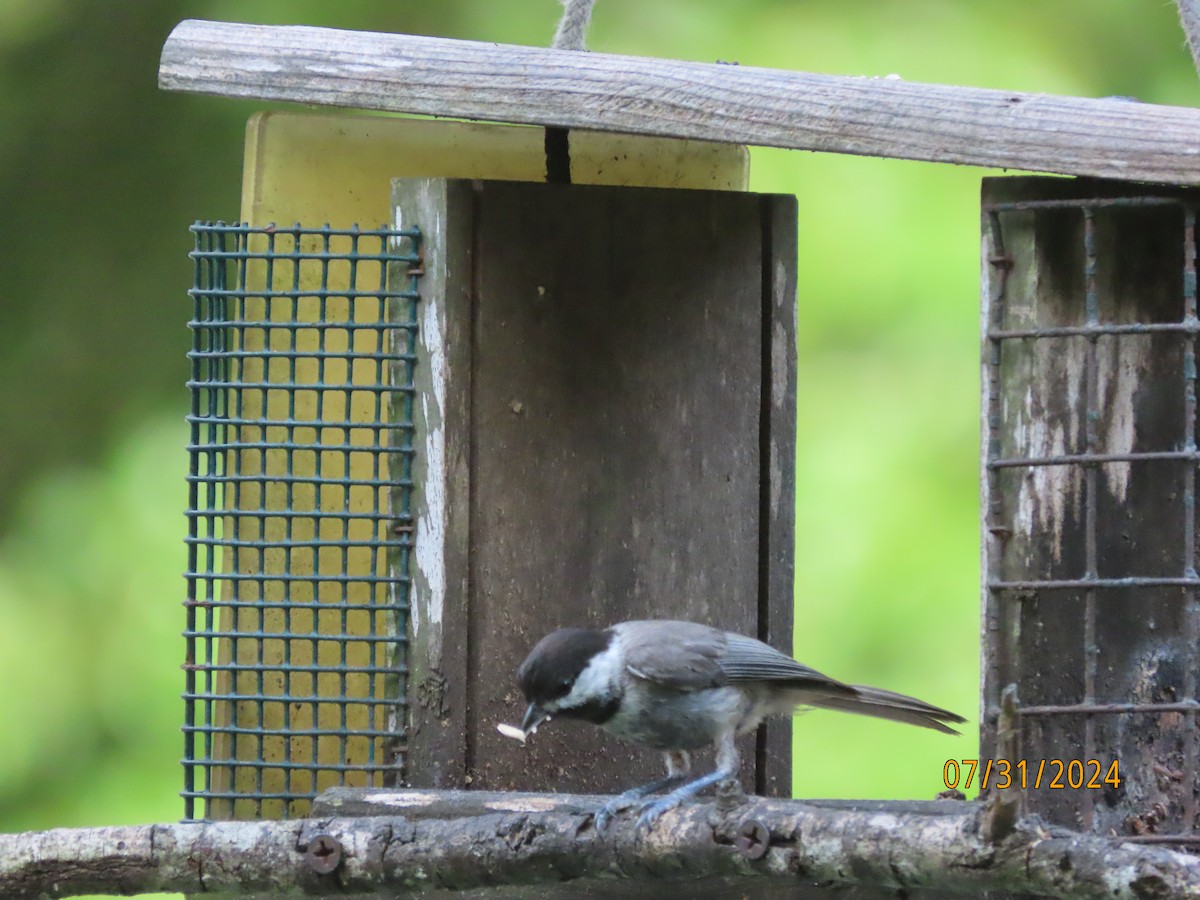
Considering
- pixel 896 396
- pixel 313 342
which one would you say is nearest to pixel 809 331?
pixel 896 396

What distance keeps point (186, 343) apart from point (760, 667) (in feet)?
8.94

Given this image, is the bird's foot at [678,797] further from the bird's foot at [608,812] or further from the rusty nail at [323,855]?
the rusty nail at [323,855]

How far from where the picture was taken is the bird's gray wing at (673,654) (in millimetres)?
3588

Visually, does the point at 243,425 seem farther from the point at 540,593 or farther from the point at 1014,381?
the point at 1014,381

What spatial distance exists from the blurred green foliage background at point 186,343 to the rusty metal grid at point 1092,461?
4.00 feet

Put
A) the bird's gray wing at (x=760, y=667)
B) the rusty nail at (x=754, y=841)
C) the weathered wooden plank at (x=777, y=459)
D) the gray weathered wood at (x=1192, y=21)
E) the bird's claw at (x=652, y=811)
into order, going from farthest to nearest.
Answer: the weathered wooden plank at (x=777, y=459), the bird's gray wing at (x=760, y=667), the gray weathered wood at (x=1192, y=21), the bird's claw at (x=652, y=811), the rusty nail at (x=754, y=841)

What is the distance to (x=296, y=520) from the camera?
4121 millimetres

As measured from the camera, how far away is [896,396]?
523cm

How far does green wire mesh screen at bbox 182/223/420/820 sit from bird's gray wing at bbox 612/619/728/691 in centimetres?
54

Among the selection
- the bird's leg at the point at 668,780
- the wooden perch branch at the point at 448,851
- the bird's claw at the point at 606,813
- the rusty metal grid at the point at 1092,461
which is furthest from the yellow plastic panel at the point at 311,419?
the rusty metal grid at the point at 1092,461

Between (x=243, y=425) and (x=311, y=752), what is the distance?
0.75 meters

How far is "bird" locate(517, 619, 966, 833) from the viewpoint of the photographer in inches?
137

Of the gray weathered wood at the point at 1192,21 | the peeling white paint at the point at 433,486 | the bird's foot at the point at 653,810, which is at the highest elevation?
the gray weathered wood at the point at 1192,21
